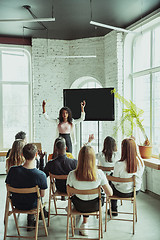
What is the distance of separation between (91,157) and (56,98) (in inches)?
190

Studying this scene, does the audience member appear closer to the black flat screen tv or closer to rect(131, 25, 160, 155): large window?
rect(131, 25, 160, 155): large window

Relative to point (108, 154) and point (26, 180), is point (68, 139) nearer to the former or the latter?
point (108, 154)

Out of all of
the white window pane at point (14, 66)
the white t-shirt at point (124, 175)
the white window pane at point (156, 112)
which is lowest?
the white t-shirt at point (124, 175)

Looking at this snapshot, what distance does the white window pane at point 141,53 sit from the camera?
6.35 meters

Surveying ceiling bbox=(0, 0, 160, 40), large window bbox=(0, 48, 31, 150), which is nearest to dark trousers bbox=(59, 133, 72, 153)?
large window bbox=(0, 48, 31, 150)

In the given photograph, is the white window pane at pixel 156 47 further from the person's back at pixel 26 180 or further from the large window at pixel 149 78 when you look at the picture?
the person's back at pixel 26 180

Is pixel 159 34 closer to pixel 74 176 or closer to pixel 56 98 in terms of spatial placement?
pixel 56 98

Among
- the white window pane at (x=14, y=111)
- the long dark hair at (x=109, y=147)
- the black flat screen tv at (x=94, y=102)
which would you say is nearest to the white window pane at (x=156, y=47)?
the black flat screen tv at (x=94, y=102)

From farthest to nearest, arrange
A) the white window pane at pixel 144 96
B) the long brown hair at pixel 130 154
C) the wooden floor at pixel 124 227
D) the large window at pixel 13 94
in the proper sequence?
the large window at pixel 13 94, the white window pane at pixel 144 96, the long brown hair at pixel 130 154, the wooden floor at pixel 124 227

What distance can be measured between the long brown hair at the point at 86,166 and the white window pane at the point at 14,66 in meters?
5.24

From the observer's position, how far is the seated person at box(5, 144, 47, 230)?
338 cm

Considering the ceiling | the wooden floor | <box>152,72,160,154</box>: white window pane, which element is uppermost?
the ceiling

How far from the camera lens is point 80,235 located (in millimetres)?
3744

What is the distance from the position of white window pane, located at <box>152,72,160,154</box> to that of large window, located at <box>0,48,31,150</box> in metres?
3.72
